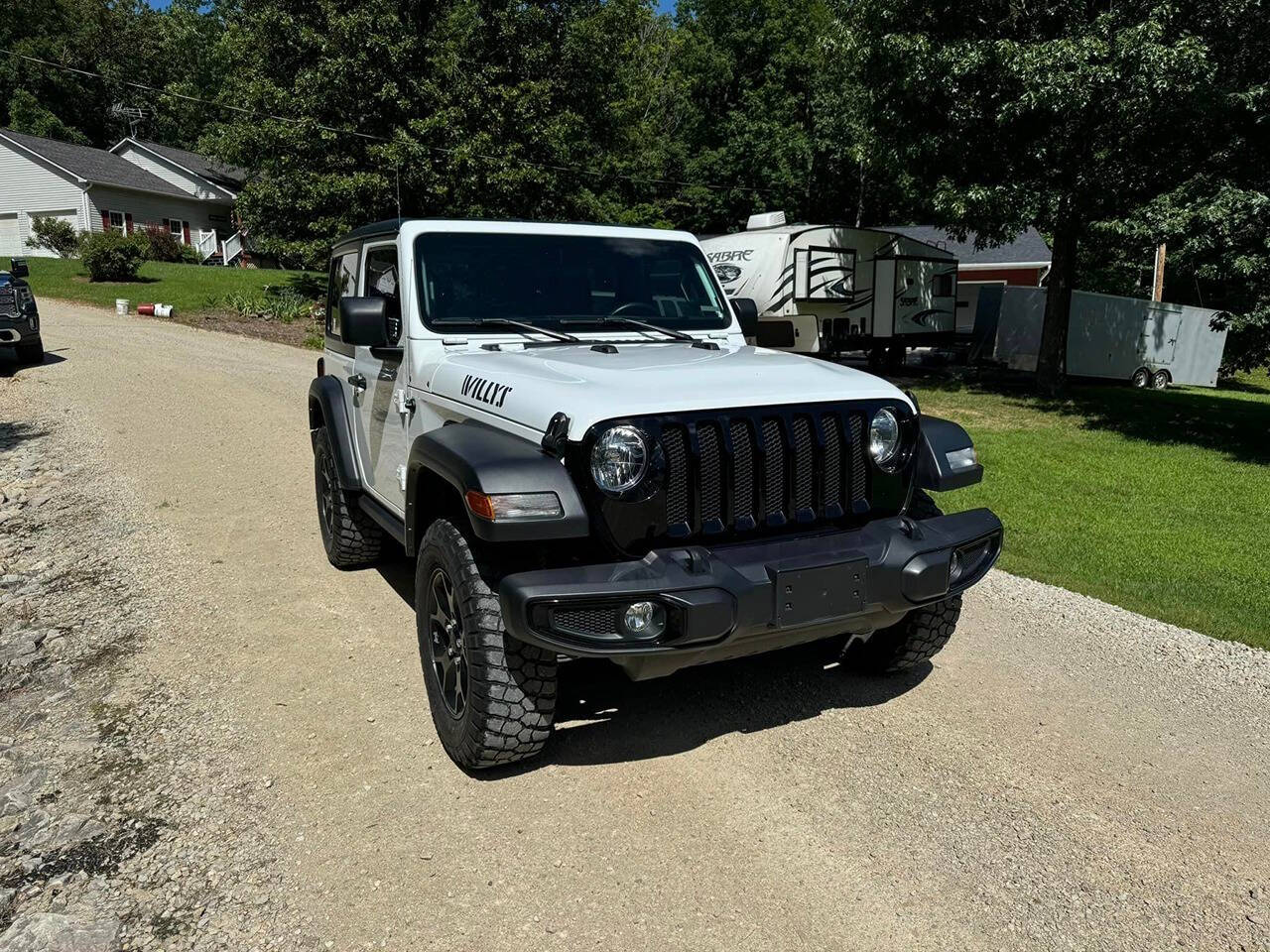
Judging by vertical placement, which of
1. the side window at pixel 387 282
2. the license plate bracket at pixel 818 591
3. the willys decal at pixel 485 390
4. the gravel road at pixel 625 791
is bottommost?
the gravel road at pixel 625 791

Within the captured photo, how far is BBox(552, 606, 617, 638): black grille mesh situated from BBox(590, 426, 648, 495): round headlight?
15.4 inches

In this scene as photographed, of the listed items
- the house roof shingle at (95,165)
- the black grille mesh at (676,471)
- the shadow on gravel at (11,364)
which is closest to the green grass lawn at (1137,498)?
the black grille mesh at (676,471)

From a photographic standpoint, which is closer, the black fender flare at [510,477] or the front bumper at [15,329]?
the black fender flare at [510,477]

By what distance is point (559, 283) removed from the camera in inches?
A: 178

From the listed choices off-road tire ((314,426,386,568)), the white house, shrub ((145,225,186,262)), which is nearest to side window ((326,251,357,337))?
off-road tire ((314,426,386,568))

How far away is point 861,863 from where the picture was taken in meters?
2.91

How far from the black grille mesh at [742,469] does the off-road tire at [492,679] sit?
0.81 meters

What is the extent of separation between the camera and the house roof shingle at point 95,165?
37250 mm

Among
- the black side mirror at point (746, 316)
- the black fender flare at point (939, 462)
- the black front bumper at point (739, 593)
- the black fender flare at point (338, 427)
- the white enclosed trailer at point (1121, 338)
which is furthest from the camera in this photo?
the white enclosed trailer at point (1121, 338)

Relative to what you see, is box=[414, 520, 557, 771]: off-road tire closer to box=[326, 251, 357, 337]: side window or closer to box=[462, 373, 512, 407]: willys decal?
box=[462, 373, 512, 407]: willys decal

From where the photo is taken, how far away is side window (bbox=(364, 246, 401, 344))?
446 cm

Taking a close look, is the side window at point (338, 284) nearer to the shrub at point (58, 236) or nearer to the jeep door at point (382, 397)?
the jeep door at point (382, 397)

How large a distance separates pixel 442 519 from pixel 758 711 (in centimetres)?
154

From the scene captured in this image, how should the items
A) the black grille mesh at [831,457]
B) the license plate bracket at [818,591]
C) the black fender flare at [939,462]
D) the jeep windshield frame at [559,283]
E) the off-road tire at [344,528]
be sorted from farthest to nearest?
1. the off-road tire at [344,528]
2. the jeep windshield frame at [559,283]
3. the black fender flare at [939,462]
4. the black grille mesh at [831,457]
5. the license plate bracket at [818,591]
